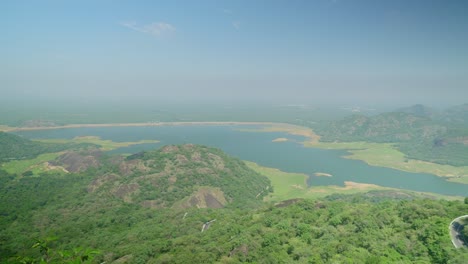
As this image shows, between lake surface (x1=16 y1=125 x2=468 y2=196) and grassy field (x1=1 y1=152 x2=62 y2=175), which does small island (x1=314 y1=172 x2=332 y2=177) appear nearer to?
lake surface (x1=16 y1=125 x2=468 y2=196)

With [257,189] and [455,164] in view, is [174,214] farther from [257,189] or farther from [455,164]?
[455,164]

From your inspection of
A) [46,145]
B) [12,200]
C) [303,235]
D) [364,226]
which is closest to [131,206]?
[12,200]

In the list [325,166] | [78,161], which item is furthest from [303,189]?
[78,161]

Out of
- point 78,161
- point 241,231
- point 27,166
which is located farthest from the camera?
point 78,161

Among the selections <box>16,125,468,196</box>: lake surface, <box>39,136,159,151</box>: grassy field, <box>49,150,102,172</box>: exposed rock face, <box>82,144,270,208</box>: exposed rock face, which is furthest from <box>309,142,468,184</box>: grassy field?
<box>49,150,102,172</box>: exposed rock face

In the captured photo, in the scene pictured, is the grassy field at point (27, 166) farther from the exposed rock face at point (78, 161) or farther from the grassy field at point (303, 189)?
the grassy field at point (303, 189)

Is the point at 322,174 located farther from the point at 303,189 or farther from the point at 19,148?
the point at 19,148
